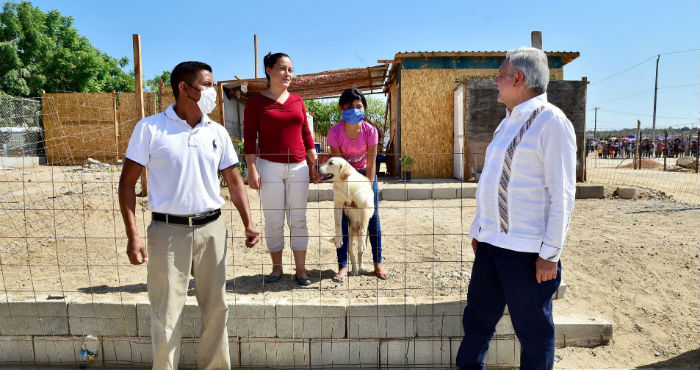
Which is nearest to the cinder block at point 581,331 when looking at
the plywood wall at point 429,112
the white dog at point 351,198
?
the white dog at point 351,198

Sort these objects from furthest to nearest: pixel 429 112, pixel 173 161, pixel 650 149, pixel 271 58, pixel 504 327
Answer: pixel 650 149, pixel 429 112, pixel 271 58, pixel 504 327, pixel 173 161

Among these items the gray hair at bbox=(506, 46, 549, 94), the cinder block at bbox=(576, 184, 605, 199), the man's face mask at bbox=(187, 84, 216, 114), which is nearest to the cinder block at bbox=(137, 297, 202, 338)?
the man's face mask at bbox=(187, 84, 216, 114)

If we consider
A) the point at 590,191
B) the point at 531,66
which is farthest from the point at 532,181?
the point at 590,191

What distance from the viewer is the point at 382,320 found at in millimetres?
3131

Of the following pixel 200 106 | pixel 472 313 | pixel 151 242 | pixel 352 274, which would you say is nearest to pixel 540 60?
pixel 472 313

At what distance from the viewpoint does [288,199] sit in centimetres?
374

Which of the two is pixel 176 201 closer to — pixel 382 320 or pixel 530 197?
pixel 382 320

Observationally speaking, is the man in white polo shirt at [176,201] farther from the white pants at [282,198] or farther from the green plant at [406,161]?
the green plant at [406,161]

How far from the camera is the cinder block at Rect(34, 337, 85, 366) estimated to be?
317cm

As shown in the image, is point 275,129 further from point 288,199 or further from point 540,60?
point 540,60

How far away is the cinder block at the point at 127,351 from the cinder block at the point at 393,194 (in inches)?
268

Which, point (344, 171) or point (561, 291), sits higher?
point (344, 171)

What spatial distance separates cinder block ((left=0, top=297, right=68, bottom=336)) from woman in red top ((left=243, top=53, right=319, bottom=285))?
157 centimetres

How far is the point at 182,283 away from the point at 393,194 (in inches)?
291
